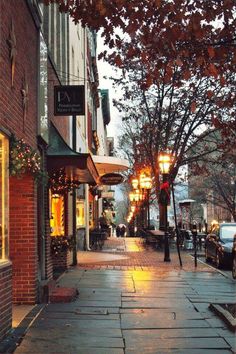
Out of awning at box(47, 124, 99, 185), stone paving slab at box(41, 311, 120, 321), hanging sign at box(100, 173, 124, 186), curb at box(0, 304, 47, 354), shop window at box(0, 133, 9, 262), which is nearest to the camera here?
curb at box(0, 304, 47, 354)

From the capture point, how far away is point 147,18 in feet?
24.9

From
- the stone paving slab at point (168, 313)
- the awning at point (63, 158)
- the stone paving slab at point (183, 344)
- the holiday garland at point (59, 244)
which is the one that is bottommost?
the stone paving slab at point (183, 344)

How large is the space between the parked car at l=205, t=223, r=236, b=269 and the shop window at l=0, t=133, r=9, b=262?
37.0 ft

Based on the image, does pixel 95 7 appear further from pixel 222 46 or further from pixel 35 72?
pixel 35 72

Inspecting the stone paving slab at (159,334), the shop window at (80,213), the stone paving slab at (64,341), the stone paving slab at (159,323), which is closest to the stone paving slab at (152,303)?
the stone paving slab at (159,323)

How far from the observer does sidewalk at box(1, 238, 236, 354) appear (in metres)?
7.59

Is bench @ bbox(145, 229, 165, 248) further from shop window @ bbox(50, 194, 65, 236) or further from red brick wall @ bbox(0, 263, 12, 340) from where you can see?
red brick wall @ bbox(0, 263, 12, 340)

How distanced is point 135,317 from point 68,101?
654 cm

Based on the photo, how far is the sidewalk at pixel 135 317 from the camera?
759 centimetres

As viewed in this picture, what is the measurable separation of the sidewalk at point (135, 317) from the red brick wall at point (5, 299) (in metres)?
0.34

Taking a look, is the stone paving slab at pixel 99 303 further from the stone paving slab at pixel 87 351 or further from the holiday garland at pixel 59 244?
the holiday garland at pixel 59 244

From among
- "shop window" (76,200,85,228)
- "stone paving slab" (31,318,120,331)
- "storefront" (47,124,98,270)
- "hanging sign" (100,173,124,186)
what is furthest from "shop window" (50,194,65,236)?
"hanging sign" (100,173,124,186)

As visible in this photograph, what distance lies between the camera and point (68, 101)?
14.5 m

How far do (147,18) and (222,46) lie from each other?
4.52 ft
